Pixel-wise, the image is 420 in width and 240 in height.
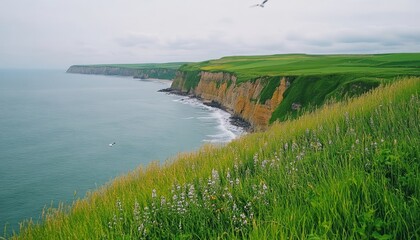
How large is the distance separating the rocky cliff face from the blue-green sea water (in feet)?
13.1

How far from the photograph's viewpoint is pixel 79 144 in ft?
153

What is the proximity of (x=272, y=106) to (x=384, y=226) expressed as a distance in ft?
159

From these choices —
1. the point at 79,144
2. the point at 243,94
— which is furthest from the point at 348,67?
the point at 79,144

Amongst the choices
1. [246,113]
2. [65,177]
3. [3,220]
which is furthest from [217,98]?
[3,220]

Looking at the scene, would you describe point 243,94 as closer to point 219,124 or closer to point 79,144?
point 219,124

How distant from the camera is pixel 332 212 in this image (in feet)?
11.4

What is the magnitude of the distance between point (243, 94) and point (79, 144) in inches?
1267

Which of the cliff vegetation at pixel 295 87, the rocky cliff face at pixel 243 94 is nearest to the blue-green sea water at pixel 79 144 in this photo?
the rocky cliff face at pixel 243 94

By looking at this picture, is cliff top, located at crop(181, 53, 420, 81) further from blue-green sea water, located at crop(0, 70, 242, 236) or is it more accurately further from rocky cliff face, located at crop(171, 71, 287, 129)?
blue-green sea water, located at crop(0, 70, 242, 236)

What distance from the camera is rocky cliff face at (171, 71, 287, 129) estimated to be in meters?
51.8

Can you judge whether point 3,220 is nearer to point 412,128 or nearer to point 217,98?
point 412,128

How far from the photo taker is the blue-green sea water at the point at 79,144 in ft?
97.3

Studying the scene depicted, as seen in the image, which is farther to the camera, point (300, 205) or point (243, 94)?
point (243, 94)

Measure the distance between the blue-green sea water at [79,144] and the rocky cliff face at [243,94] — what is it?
3989mm
